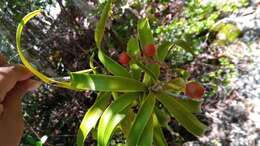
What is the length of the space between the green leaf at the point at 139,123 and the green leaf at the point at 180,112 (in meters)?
0.07

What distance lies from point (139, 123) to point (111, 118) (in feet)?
0.32

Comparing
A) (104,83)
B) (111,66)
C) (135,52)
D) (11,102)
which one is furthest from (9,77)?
(135,52)

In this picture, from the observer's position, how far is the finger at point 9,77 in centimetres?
88

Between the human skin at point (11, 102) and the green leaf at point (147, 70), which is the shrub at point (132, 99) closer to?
the green leaf at point (147, 70)

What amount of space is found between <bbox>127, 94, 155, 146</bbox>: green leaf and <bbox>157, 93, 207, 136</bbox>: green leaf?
0.23 ft

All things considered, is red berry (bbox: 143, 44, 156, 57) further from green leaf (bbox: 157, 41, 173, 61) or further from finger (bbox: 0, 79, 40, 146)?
finger (bbox: 0, 79, 40, 146)

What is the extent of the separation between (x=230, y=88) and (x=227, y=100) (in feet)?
0.28

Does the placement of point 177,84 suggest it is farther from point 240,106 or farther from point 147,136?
point 240,106

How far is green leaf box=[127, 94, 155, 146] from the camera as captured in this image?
4.14 ft

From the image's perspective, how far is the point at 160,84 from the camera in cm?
129

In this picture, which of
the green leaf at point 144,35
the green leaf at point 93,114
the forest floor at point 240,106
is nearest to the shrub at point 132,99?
the green leaf at point 93,114

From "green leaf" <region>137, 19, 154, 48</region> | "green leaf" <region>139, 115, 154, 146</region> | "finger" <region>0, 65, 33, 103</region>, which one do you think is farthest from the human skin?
"green leaf" <region>137, 19, 154, 48</region>

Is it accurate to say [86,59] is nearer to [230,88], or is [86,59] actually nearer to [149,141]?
[230,88]

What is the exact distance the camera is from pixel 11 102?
93cm
